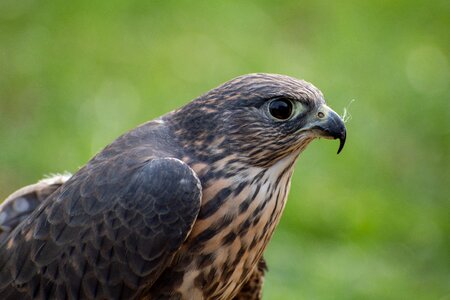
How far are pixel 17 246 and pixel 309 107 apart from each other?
1.49 metres

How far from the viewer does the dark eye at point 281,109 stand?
14.8 ft

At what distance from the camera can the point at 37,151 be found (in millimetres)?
8133

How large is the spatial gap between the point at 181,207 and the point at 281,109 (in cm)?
66

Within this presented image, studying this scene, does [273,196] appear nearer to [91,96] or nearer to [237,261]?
[237,261]

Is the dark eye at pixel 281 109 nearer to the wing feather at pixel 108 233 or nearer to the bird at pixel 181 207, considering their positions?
the bird at pixel 181 207

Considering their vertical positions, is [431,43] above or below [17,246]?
above

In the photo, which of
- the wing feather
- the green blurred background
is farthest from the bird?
the green blurred background

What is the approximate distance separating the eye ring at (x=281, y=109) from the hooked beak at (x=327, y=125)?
0.38 feet

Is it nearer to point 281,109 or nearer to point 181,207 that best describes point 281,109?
point 281,109

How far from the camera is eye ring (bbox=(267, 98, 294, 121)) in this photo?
4.50 meters

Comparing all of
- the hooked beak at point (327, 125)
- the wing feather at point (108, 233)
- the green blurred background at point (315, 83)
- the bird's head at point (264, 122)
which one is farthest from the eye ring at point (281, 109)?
the green blurred background at point (315, 83)

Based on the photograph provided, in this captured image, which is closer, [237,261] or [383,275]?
[237,261]

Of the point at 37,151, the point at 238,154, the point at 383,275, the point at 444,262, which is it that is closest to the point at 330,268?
the point at 383,275

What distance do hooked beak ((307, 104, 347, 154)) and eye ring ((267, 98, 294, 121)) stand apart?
115 millimetres
